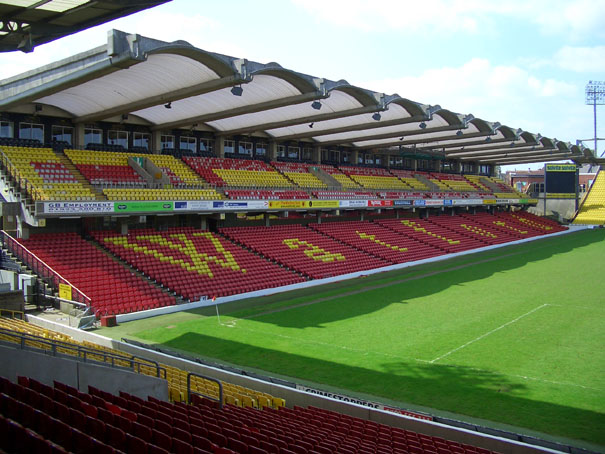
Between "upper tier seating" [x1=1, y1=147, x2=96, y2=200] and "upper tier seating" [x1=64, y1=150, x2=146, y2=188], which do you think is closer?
"upper tier seating" [x1=1, y1=147, x2=96, y2=200]

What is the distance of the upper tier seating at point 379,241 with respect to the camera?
38812 millimetres

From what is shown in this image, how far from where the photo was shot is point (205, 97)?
29.2m

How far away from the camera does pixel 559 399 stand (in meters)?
13.0

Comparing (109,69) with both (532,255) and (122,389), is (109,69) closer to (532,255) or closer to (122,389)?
(122,389)

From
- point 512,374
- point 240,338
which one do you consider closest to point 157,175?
point 240,338

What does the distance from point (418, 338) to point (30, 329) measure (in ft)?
42.8

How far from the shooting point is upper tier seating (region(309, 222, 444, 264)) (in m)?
38.8

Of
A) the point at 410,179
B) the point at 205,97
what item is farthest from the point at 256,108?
the point at 410,179

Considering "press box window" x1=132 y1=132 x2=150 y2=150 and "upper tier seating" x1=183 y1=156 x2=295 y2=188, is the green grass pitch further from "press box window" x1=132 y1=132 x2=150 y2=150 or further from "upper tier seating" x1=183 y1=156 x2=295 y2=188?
"press box window" x1=132 y1=132 x2=150 y2=150

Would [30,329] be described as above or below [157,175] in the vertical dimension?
below

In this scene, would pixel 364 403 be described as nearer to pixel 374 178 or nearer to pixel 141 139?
pixel 141 139

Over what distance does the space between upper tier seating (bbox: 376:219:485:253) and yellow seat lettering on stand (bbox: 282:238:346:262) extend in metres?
12.1

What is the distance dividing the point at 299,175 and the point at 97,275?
22023 millimetres

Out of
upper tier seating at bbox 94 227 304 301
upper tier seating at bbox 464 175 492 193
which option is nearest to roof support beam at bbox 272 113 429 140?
upper tier seating at bbox 94 227 304 301
